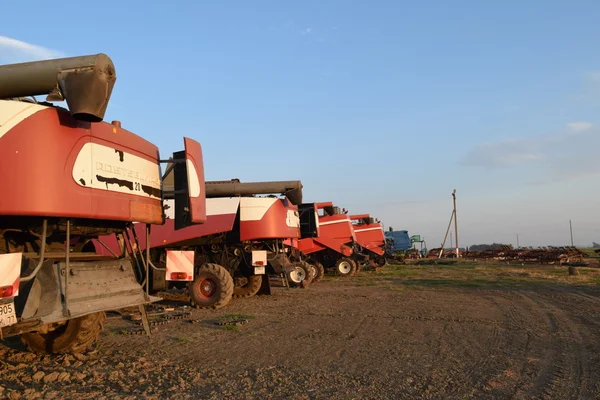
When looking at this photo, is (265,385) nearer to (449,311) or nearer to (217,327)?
(217,327)

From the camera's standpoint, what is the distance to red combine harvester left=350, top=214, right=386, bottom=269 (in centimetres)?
2409

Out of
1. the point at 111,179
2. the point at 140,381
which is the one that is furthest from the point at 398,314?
the point at 111,179

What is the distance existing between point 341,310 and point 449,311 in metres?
2.12

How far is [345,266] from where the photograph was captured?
21094 mm

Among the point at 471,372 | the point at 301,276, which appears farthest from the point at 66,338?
the point at 301,276

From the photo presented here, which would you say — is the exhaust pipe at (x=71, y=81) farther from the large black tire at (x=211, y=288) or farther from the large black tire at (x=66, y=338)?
the large black tire at (x=211, y=288)

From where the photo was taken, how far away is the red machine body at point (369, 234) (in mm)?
24078

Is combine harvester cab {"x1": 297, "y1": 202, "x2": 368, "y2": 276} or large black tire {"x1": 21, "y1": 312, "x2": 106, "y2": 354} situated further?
combine harvester cab {"x1": 297, "y1": 202, "x2": 368, "y2": 276}

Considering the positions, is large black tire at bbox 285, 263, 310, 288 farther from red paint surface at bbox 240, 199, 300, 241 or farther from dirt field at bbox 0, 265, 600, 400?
dirt field at bbox 0, 265, 600, 400

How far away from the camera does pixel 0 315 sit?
3.76 metres

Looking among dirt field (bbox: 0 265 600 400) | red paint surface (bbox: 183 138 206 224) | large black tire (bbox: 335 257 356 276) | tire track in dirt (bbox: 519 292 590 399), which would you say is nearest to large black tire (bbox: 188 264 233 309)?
dirt field (bbox: 0 265 600 400)

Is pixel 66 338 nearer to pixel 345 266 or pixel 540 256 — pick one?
pixel 345 266

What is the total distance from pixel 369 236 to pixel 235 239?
13.5 meters

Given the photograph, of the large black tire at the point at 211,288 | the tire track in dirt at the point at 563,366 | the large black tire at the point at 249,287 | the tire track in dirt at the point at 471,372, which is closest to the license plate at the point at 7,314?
the tire track in dirt at the point at 471,372
